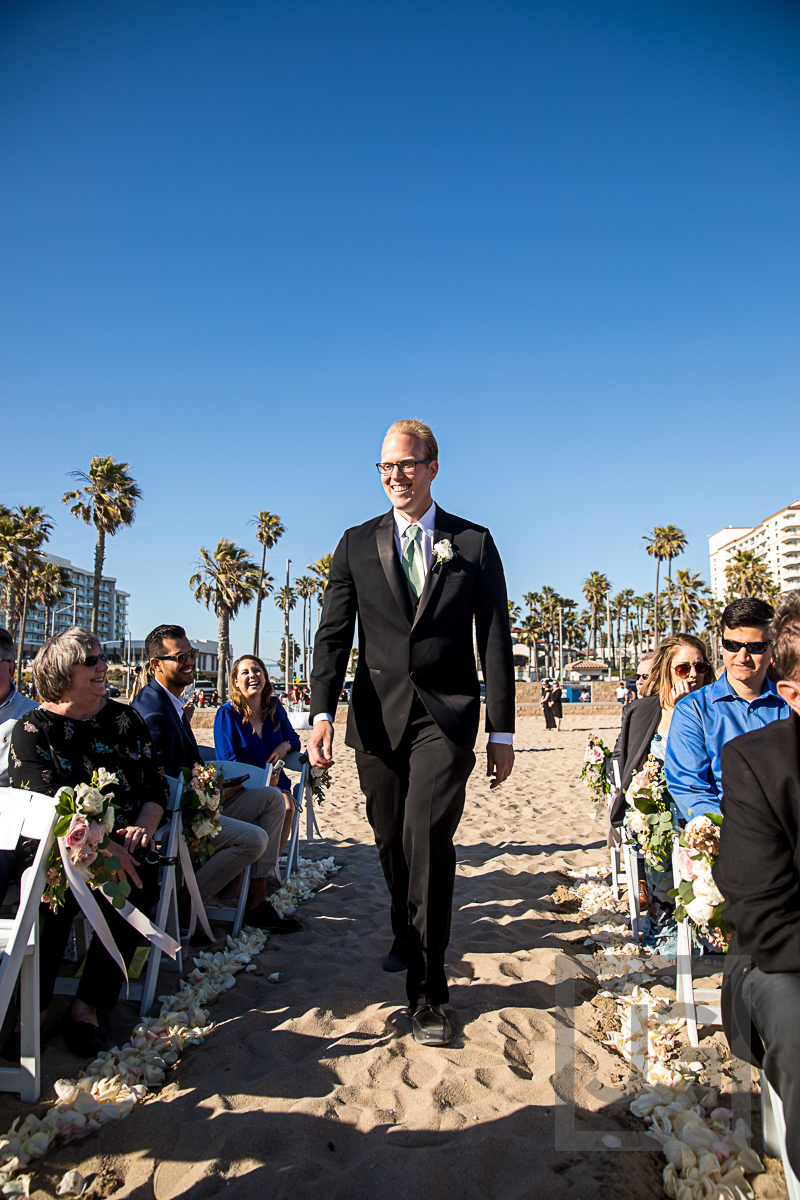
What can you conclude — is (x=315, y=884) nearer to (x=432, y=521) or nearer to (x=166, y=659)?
(x=166, y=659)

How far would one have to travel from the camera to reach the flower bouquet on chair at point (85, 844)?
2.56 meters

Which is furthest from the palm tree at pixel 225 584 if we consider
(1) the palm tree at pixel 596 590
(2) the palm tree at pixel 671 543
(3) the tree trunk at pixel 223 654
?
(1) the palm tree at pixel 596 590

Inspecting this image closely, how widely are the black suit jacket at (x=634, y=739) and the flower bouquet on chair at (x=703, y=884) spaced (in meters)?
1.68

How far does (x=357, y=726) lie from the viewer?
10.6 feet

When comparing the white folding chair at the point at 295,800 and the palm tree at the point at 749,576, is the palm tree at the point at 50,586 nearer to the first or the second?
the white folding chair at the point at 295,800

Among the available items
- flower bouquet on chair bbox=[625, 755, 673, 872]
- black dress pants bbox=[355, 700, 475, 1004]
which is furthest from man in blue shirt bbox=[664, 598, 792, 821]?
black dress pants bbox=[355, 700, 475, 1004]

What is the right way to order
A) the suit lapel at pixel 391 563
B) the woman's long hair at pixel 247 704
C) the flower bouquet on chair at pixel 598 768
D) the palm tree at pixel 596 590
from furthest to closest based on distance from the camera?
the palm tree at pixel 596 590 < the flower bouquet on chair at pixel 598 768 < the woman's long hair at pixel 247 704 < the suit lapel at pixel 391 563

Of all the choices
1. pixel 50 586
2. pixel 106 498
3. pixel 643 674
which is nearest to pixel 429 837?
pixel 643 674

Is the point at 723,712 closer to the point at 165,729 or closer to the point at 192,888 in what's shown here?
the point at 192,888

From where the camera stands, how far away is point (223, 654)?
132ft

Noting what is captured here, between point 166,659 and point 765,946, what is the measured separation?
3.42m

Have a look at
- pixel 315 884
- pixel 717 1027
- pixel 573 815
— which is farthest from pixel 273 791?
pixel 573 815

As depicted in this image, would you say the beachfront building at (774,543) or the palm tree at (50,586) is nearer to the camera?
the palm tree at (50,586)

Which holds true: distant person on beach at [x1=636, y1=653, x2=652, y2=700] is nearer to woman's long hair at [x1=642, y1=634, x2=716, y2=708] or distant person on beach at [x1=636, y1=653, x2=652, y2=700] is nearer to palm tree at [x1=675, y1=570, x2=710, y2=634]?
woman's long hair at [x1=642, y1=634, x2=716, y2=708]
